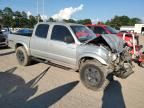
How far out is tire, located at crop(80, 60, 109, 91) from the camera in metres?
5.68

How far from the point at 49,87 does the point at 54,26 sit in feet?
7.91

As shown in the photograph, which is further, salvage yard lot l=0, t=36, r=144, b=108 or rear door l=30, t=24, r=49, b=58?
rear door l=30, t=24, r=49, b=58

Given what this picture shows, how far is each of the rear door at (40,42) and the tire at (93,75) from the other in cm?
194

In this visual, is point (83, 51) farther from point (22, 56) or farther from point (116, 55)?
point (22, 56)

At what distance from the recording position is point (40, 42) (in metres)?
7.52

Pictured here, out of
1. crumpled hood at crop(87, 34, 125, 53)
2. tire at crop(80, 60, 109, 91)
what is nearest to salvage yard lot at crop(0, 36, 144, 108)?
tire at crop(80, 60, 109, 91)

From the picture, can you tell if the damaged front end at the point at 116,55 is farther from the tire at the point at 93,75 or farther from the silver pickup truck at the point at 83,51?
the tire at the point at 93,75

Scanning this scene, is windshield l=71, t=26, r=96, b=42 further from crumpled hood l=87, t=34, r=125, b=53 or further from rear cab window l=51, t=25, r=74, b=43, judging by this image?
crumpled hood l=87, t=34, r=125, b=53

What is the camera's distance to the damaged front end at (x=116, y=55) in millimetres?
5825

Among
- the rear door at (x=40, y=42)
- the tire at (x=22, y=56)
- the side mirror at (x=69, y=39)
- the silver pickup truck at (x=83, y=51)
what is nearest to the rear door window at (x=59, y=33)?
the silver pickup truck at (x=83, y=51)

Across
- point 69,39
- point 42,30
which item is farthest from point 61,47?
point 42,30

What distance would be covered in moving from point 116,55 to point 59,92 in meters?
2.03

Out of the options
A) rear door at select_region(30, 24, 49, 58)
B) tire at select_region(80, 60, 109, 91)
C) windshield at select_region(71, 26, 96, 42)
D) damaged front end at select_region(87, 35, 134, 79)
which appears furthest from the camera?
rear door at select_region(30, 24, 49, 58)

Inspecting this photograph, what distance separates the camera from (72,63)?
257 inches
